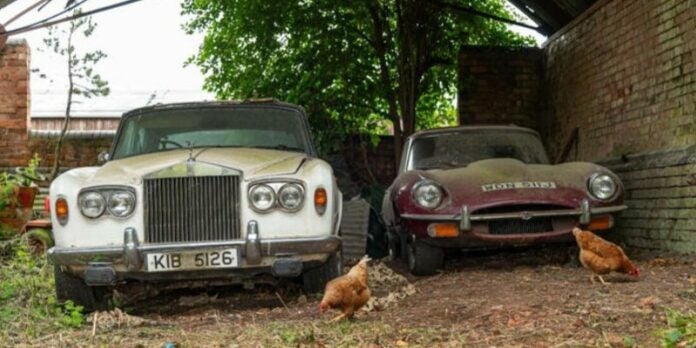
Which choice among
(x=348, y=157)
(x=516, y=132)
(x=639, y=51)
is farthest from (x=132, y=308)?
(x=348, y=157)

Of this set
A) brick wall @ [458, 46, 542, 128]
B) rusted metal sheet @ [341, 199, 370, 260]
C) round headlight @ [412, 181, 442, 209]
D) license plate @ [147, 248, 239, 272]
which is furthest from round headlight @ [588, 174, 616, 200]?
brick wall @ [458, 46, 542, 128]

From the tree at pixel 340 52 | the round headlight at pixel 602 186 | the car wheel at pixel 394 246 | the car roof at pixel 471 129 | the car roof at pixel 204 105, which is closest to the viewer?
the car roof at pixel 204 105

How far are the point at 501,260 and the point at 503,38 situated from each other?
662 cm

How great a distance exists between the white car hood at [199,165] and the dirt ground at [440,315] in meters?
0.92

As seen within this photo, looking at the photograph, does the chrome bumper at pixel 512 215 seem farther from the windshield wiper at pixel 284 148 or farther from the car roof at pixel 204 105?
the car roof at pixel 204 105

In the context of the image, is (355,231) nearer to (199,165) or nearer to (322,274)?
(322,274)

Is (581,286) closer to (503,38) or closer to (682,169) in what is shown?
(682,169)

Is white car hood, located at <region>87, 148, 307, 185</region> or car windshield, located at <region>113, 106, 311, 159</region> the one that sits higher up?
car windshield, located at <region>113, 106, 311, 159</region>

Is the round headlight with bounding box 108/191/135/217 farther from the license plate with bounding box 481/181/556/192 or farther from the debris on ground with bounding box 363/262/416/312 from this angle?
the license plate with bounding box 481/181/556/192

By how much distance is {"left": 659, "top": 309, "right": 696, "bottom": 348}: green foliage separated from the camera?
11.4 ft

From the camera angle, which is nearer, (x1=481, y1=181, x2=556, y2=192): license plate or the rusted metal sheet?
(x1=481, y1=181, x2=556, y2=192): license plate

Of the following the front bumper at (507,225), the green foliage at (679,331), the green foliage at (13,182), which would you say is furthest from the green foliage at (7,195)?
the green foliage at (679,331)

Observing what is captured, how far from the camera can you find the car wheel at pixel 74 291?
5.64 metres

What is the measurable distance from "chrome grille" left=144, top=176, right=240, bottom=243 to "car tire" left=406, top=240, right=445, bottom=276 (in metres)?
2.09
